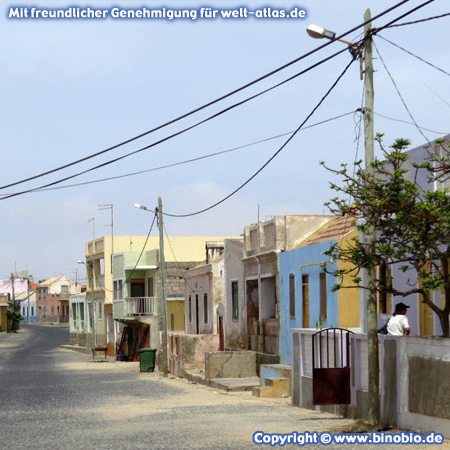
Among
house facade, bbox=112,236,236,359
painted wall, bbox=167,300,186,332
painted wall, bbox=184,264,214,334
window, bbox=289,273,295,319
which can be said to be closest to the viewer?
window, bbox=289,273,295,319

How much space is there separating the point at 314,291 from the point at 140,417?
353 inches

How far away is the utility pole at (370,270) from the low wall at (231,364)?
55.9ft

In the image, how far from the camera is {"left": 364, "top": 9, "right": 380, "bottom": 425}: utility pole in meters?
16.6

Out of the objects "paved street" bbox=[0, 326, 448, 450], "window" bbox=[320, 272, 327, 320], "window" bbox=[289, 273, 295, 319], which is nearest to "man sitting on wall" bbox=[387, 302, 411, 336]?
"paved street" bbox=[0, 326, 448, 450]

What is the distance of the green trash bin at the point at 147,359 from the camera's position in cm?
4753

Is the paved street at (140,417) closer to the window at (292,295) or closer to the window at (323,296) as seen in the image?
the window at (323,296)

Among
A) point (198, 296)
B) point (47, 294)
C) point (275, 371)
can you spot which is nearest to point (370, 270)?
point (275, 371)

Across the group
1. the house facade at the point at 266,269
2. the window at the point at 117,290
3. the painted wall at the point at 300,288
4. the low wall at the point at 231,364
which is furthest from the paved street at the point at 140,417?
the window at the point at 117,290

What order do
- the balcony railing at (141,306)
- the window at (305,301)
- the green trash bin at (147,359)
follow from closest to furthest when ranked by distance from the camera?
1. the window at (305,301)
2. the green trash bin at (147,359)
3. the balcony railing at (141,306)

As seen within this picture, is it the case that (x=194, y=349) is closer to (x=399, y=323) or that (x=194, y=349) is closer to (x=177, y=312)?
(x=177, y=312)

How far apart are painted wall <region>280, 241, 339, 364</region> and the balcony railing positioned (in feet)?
99.0

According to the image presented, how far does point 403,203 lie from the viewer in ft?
51.2

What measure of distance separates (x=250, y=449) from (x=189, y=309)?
34969 mm

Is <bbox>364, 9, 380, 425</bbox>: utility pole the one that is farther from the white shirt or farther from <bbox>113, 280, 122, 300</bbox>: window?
<bbox>113, 280, 122, 300</bbox>: window
